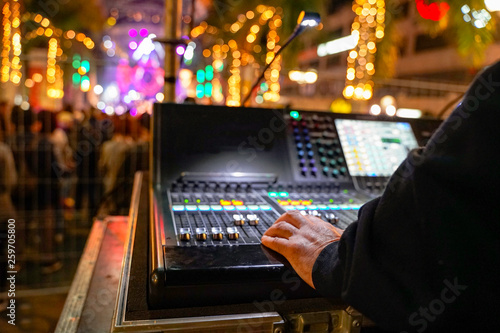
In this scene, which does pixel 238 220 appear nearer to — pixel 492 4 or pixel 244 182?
pixel 244 182

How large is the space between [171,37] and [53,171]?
2.38m

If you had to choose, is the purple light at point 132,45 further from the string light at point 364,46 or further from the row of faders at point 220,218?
the row of faders at point 220,218

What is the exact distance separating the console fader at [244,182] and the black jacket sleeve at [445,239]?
0.70 feet

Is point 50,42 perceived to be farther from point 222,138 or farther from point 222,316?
point 222,316

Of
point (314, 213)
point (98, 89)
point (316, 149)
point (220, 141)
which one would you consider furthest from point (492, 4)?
point (98, 89)

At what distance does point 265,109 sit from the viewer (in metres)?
1.32

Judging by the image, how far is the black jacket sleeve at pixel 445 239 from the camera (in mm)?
455

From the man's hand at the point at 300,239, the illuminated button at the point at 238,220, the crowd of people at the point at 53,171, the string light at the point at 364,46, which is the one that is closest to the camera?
the man's hand at the point at 300,239

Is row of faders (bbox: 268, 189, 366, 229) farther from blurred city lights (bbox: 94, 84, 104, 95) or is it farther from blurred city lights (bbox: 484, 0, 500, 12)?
blurred city lights (bbox: 94, 84, 104, 95)

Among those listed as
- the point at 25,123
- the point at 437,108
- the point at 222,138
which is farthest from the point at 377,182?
the point at 437,108

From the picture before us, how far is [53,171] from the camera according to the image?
132 inches

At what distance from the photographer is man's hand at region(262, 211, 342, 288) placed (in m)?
0.64

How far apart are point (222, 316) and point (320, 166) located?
78 centimetres

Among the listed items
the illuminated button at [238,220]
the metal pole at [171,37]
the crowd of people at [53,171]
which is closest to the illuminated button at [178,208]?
the illuminated button at [238,220]
